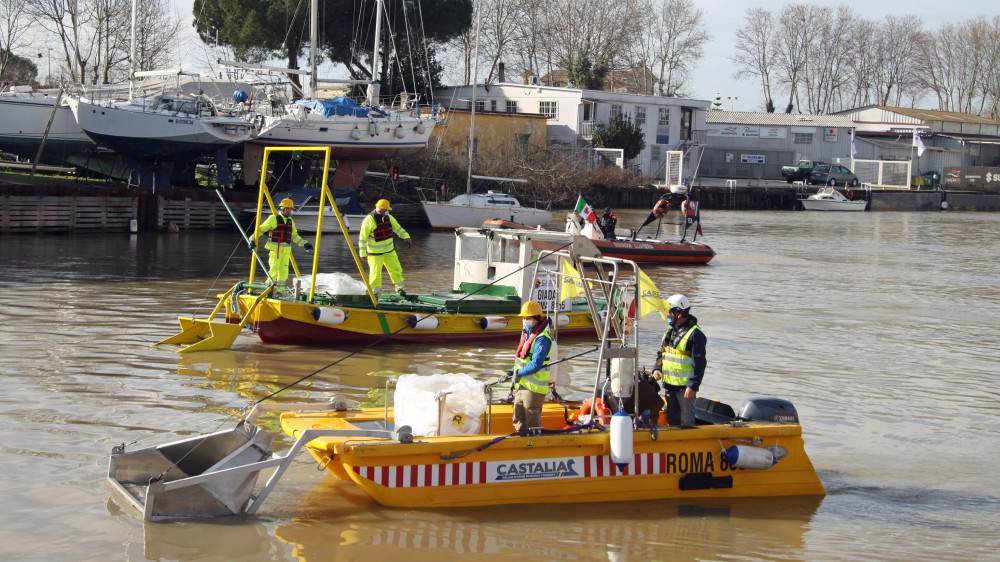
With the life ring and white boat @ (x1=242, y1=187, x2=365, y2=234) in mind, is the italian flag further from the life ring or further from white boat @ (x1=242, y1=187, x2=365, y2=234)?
the life ring

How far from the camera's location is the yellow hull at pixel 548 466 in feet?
28.5

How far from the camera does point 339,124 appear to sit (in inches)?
1572

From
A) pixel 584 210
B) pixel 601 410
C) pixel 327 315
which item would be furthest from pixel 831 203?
pixel 601 410

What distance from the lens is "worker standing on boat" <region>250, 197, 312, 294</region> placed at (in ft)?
51.9

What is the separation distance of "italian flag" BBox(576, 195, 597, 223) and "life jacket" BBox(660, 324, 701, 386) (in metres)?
13.4

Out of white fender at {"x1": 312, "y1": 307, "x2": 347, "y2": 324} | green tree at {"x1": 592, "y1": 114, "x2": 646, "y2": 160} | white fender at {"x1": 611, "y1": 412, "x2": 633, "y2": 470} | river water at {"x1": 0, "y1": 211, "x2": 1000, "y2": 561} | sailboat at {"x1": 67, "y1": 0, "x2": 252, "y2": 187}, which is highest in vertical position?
green tree at {"x1": 592, "y1": 114, "x2": 646, "y2": 160}

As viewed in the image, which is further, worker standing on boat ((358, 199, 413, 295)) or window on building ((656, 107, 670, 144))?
window on building ((656, 107, 670, 144))

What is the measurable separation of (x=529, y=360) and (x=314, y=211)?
94.1ft

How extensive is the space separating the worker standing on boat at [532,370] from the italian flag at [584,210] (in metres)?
13.9

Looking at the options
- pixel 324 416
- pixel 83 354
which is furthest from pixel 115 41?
pixel 324 416

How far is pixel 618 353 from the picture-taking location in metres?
9.22

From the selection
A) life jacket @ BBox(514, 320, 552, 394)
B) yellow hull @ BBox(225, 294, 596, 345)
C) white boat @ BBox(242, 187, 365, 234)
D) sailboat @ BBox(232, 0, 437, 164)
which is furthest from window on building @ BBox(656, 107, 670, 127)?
life jacket @ BBox(514, 320, 552, 394)

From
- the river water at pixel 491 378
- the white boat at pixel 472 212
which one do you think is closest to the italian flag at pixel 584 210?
the river water at pixel 491 378

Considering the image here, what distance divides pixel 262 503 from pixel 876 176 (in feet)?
233
